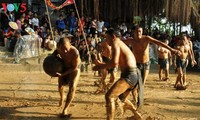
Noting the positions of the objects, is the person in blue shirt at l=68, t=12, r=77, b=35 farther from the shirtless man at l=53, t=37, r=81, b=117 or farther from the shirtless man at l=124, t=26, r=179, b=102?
the shirtless man at l=53, t=37, r=81, b=117

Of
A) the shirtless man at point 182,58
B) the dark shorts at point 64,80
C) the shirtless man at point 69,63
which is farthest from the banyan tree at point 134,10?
the shirtless man at point 69,63

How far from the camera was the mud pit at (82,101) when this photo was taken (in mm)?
7367

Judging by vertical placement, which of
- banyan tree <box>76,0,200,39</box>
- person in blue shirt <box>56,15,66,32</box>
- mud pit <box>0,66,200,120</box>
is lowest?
mud pit <box>0,66,200,120</box>

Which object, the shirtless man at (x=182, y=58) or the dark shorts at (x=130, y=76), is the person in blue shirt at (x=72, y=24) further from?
the dark shorts at (x=130, y=76)

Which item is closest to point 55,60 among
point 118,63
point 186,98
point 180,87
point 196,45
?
point 118,63

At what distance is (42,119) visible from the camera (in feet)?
22.9

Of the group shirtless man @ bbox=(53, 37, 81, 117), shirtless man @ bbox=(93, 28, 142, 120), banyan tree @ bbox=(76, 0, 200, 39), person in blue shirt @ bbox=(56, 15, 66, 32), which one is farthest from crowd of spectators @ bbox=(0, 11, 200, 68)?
shirtless man @ bbox=(93, 28, 142, 120)

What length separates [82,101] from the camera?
880 cm

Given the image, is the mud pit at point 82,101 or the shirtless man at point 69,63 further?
the mud pit at point 82,101

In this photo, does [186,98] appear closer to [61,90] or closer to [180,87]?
[180,87]

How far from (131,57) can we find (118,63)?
0.26 m

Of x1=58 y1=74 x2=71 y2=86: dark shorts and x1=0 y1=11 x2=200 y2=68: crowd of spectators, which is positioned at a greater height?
x1=0 y1=11 x2=200 y2=68: crowd of spectators

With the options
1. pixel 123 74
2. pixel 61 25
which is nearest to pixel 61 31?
pixel 61 25

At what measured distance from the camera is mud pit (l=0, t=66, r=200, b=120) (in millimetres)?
7367
